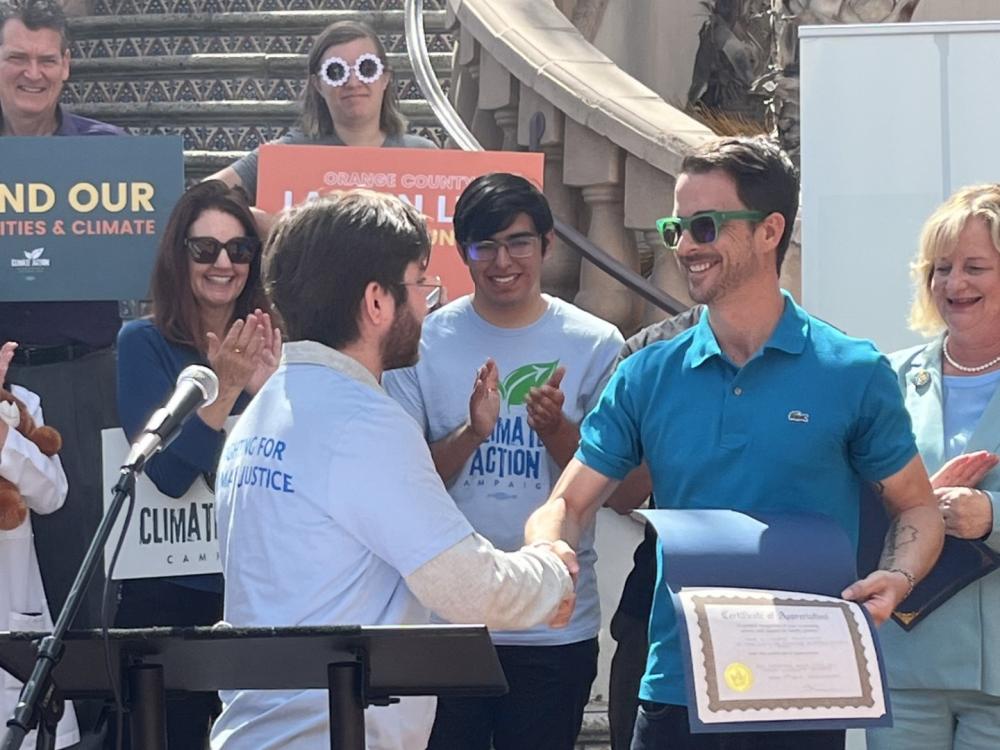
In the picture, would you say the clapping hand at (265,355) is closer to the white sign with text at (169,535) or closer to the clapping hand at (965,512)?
the white sign with text at (169,535)

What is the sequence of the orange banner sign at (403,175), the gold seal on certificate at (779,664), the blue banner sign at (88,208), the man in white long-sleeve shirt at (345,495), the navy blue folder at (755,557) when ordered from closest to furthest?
the man in white long-sleeve shirt at (345,495) < the gold seal on certificate at (779,664) < the navy blue folder at (755,557) < the blue banner sign at (88,208) < the orange banner sign at (403,175)

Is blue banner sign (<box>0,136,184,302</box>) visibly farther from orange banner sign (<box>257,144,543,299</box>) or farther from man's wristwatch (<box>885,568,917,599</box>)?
man's wristwatch (<box>885,568,917,599</box>)

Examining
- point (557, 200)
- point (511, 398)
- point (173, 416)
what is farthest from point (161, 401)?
point (557, 200)

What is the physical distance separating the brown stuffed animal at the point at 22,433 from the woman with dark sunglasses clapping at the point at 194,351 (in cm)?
32

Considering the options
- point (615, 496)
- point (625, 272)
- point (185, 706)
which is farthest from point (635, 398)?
point (625, 272)

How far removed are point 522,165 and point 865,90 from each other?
1.14 meters

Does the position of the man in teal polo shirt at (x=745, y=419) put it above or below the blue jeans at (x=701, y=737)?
above

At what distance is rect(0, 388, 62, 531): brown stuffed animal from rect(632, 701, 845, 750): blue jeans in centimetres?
216

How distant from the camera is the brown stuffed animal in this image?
5.22 metres

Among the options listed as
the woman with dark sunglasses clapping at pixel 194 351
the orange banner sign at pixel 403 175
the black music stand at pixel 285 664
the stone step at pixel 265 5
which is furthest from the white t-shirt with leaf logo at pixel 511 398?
the stone step at pixel 265 5

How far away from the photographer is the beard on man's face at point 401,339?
3.57 metres

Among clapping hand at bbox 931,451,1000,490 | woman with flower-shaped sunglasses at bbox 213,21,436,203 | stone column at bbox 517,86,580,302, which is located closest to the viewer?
clapping hand at bbox 931,451,1000,490

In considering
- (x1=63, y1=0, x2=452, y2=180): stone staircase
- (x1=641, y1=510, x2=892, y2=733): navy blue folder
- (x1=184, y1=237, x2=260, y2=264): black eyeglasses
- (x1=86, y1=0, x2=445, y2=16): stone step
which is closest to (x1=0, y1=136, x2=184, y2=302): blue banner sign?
(x1=184, y1=237, x2=260, y2=264): black eyeglasses

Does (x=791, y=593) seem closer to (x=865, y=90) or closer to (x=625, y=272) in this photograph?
(x=865, y=90)
